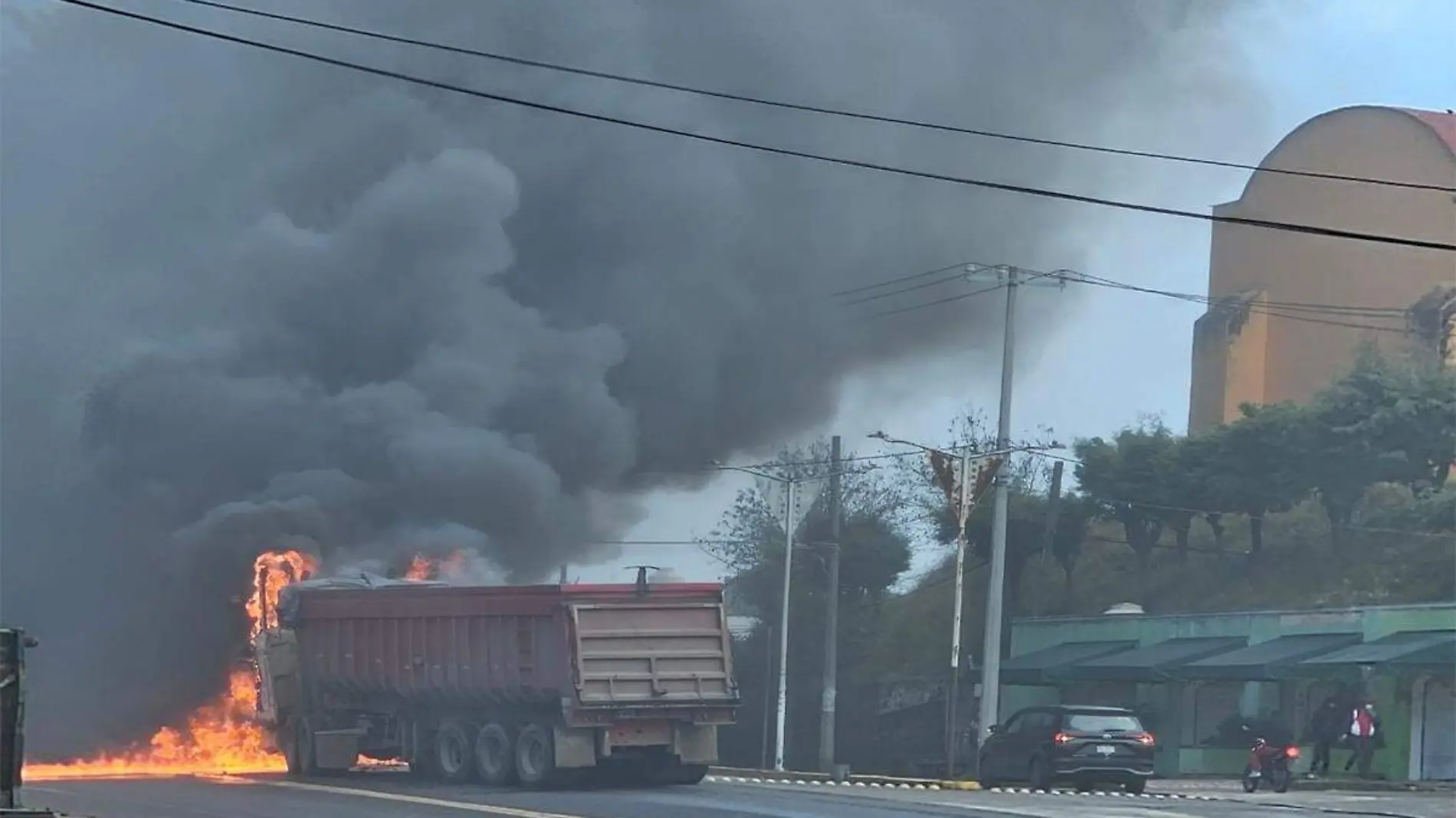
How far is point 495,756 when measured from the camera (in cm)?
2675

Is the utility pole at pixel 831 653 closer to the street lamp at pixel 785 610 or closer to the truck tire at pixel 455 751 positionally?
the street lamp at pixel 785 610

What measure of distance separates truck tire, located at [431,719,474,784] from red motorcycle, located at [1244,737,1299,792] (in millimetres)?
10926

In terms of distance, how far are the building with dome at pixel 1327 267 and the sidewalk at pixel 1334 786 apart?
20.4 m

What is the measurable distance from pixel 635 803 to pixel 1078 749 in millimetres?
8462

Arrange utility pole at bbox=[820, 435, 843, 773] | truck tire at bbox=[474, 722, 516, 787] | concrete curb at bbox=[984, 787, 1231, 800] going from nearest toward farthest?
truck tire at bbox=[474, 722, 516, 787], concrete curb at bbox=[984, 787, 1231, 800], utility pole at bbox=[820, 435, 843, 773]

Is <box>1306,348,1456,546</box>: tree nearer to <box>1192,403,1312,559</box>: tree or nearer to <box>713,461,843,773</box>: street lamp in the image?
<box>1192,403,1312,559</box>: tree

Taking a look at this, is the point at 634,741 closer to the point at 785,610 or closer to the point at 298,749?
the point at 298,749

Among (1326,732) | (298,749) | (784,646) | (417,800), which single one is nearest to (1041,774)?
(1326,732)

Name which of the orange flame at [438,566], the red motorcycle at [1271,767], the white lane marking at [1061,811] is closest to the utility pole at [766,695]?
the orange flame at [438,566]

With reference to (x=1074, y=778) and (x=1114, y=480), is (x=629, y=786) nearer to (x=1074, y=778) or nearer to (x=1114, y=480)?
(x=1074, y=778)

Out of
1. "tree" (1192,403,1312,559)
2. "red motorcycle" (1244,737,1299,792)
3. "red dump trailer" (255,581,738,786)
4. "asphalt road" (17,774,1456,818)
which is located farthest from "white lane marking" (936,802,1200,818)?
"tree" (1192,403,1312,559)

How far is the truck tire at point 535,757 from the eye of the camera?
25.7 meters

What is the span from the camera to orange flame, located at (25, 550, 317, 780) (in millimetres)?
31656

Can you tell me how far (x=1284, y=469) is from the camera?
165ft
